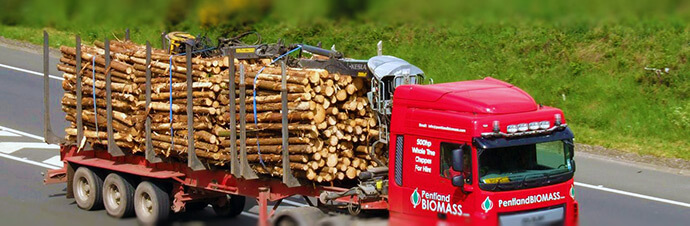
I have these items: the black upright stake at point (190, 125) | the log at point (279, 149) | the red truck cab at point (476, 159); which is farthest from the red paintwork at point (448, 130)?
the black upright stake at point (190, 125)

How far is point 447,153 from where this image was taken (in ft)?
35.3

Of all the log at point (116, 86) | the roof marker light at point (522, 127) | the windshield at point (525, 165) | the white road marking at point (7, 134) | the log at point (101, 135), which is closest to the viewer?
the windshield at point (525, 165)

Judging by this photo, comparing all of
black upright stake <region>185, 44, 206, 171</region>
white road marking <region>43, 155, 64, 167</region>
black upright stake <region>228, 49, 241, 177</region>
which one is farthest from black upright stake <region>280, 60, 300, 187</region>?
white road marking <region>43, 155, 64, 167</region>

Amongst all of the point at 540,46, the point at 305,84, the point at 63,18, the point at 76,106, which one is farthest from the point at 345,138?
the point at 540,46

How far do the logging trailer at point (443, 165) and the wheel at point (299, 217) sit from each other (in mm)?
14

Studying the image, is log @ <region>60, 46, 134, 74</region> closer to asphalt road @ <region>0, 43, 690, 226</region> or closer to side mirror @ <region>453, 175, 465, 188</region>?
asphalt road @ <region>0, 43, 690, 226</region>

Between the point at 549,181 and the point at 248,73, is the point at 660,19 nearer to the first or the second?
the point at 549,181

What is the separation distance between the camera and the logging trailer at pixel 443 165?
10555 mm

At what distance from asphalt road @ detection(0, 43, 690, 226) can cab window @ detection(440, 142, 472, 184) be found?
166 inches

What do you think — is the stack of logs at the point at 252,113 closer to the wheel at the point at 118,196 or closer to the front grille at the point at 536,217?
the wheel at the point at 118,196

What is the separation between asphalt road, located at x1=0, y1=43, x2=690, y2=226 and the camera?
1481 centimetres

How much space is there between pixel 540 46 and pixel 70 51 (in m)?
14.3

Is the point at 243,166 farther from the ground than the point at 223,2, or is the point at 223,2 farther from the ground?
the point at 223,2

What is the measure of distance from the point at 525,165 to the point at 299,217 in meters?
2.82
